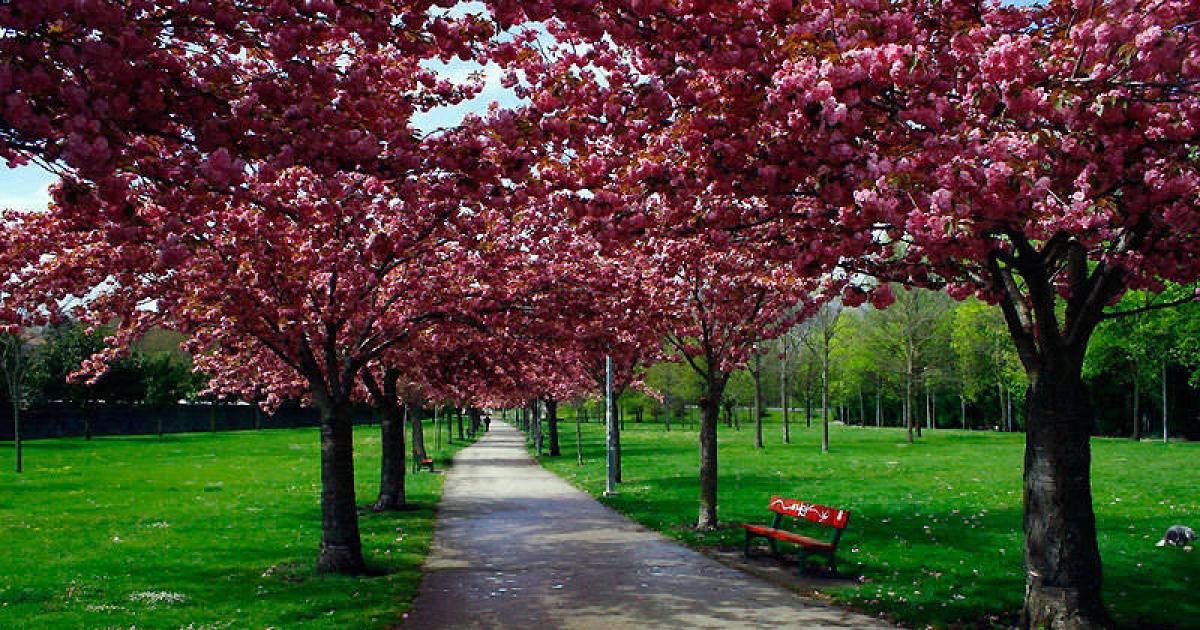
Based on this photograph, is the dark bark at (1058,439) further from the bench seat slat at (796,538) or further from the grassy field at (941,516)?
the bench seat slat at (796,538)

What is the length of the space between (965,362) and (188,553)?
54509 mm

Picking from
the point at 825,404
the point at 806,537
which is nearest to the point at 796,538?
the point at 806,537

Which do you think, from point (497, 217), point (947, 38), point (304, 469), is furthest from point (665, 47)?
point (304, 469)

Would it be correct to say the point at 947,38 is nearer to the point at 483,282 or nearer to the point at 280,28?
the point at 280,28

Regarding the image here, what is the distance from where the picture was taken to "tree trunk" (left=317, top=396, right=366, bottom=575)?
472 inches

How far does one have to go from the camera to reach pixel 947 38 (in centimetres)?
708

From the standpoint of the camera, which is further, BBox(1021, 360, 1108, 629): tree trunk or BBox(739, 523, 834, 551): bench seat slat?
BBox(739, 523, 834, 551): bench seat slat

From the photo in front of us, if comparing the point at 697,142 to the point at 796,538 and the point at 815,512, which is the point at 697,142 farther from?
the point at 815,512

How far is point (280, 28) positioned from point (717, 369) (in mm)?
12378

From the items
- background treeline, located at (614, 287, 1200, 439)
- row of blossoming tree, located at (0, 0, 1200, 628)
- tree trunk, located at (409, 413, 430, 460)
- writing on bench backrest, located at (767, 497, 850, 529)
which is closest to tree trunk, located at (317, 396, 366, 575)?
row of blossoming tree, located at (0, 0, 1200, 628)

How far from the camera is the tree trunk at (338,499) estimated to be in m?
12.0

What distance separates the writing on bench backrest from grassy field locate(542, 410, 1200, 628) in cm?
65

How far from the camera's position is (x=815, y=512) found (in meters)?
12.5

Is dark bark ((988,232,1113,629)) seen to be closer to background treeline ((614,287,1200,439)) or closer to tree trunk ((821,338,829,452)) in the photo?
tree trunk ((821,338,829,452))
